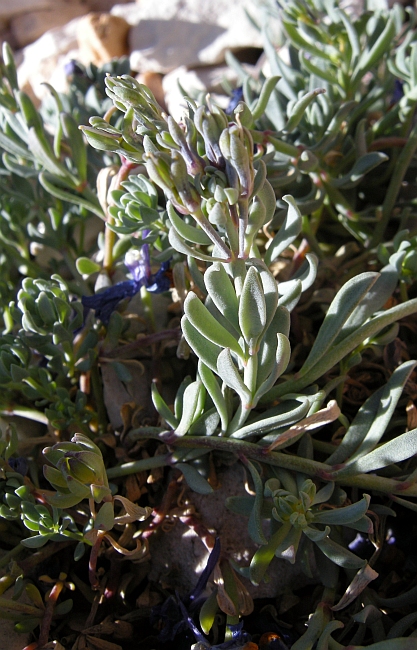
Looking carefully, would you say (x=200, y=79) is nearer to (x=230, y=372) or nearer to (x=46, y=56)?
(x=46, y=56)

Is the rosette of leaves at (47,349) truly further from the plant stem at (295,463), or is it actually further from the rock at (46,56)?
the rock at (46,56)

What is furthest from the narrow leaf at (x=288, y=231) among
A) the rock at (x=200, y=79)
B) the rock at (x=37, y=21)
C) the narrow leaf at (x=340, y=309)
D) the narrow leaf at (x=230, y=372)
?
the rock at (x=37, y=21)

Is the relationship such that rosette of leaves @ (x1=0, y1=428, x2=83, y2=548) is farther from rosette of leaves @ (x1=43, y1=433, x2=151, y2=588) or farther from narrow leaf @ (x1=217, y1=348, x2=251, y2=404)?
narrow leaf @ (x1=217, y1=348, x2=251, y2=404)

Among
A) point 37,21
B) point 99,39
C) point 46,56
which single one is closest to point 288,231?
point 99,39

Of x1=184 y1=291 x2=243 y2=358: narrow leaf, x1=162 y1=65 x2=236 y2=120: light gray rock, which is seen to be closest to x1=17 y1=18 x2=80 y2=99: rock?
x1=162 y1=65 x2=236 y2=120: light gray rock

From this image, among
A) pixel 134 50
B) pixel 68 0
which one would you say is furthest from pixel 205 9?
pixel 68 0

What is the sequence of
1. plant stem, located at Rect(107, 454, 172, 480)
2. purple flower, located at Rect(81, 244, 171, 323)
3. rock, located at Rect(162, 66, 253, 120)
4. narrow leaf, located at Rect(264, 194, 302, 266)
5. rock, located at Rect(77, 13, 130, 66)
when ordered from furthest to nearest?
rock, located at Rect(77, 13, 130, 66), rock, located at Rect(162, 66, 253, 120), purple flower, located at Rect(81, 244, 171, 323), plant stem, located at Rect(107, 454, 172, 480), narrow leaf, located at Rect(264, 194, 302, 266)

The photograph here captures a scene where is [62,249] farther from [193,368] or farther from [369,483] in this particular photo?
[369,483]
